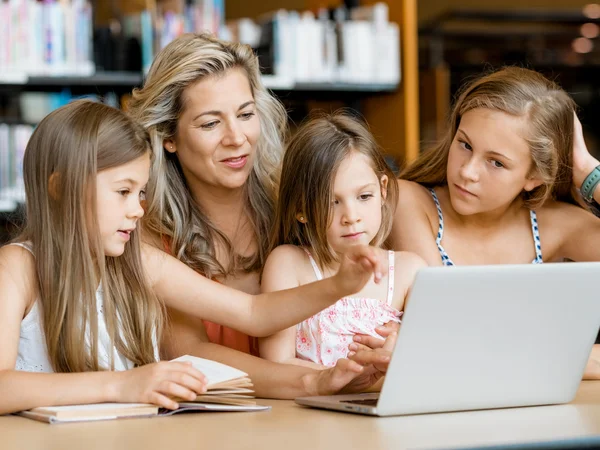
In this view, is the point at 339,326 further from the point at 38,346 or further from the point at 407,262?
the point at 38,346

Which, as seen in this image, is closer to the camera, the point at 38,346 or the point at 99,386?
the point at 99,386

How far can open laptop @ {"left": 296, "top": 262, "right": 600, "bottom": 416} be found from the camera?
1175mm

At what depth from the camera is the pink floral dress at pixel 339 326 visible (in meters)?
1.70

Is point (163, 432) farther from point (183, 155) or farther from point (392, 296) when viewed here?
point (183, 155)

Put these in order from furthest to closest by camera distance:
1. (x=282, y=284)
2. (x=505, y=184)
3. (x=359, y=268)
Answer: (x=505, y=184)
(x=282, y=284)
(x=359, y=268)

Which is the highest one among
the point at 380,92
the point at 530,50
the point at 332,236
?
the point at 530,50

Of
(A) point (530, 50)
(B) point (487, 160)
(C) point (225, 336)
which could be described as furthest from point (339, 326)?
(A) point (530, 50)

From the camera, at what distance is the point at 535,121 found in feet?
6.05

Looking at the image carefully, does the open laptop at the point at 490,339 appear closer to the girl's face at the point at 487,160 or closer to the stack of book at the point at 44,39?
the girl's face at the point at 487,160

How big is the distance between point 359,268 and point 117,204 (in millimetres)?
435

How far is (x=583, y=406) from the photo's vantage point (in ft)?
4.32

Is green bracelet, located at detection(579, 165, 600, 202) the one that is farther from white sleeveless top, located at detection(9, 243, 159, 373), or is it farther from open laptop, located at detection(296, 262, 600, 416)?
white sleeveless top, located at detection(9, 243, 159, 373)

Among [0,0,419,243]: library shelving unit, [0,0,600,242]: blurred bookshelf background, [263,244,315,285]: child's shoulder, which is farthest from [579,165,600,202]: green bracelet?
[0,0,419,243]: library shelving unit

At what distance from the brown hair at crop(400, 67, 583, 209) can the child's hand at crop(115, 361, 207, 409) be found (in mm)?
896
